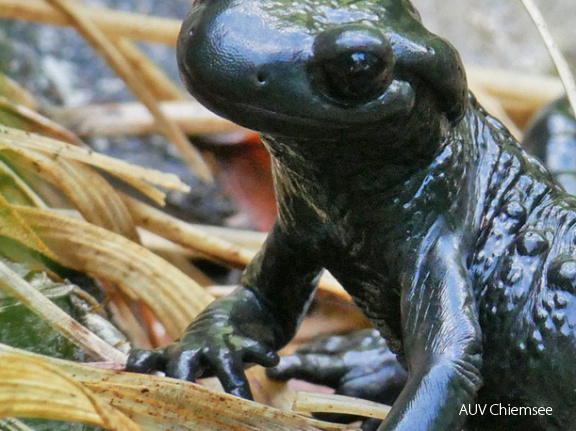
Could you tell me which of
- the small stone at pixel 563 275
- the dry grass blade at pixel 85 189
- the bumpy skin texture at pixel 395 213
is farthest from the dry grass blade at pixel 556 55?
A: the dry grass blade at pixel 85 189

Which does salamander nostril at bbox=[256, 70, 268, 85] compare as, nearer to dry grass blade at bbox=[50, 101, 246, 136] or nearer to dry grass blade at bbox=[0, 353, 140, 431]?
dry grass blade at bbox=[0, 353, 140, 431]

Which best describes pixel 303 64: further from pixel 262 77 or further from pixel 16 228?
pixel 16 228

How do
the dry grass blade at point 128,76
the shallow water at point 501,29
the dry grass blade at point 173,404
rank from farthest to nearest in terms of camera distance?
the shallow water at point 501,29
the dry grass blade at point 128,76
the dry grass blade at point 173,404

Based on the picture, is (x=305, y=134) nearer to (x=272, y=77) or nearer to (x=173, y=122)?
(x=272, y=77)

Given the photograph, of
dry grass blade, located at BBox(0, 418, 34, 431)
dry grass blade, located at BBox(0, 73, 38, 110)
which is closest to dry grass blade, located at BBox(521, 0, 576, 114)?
dry grass blade, located at BBox(0, 418, 34, 431)

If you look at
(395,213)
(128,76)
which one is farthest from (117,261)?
(128,76)

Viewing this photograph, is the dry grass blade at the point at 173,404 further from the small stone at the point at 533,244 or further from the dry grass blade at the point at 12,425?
the small stone at the point at 533,244
